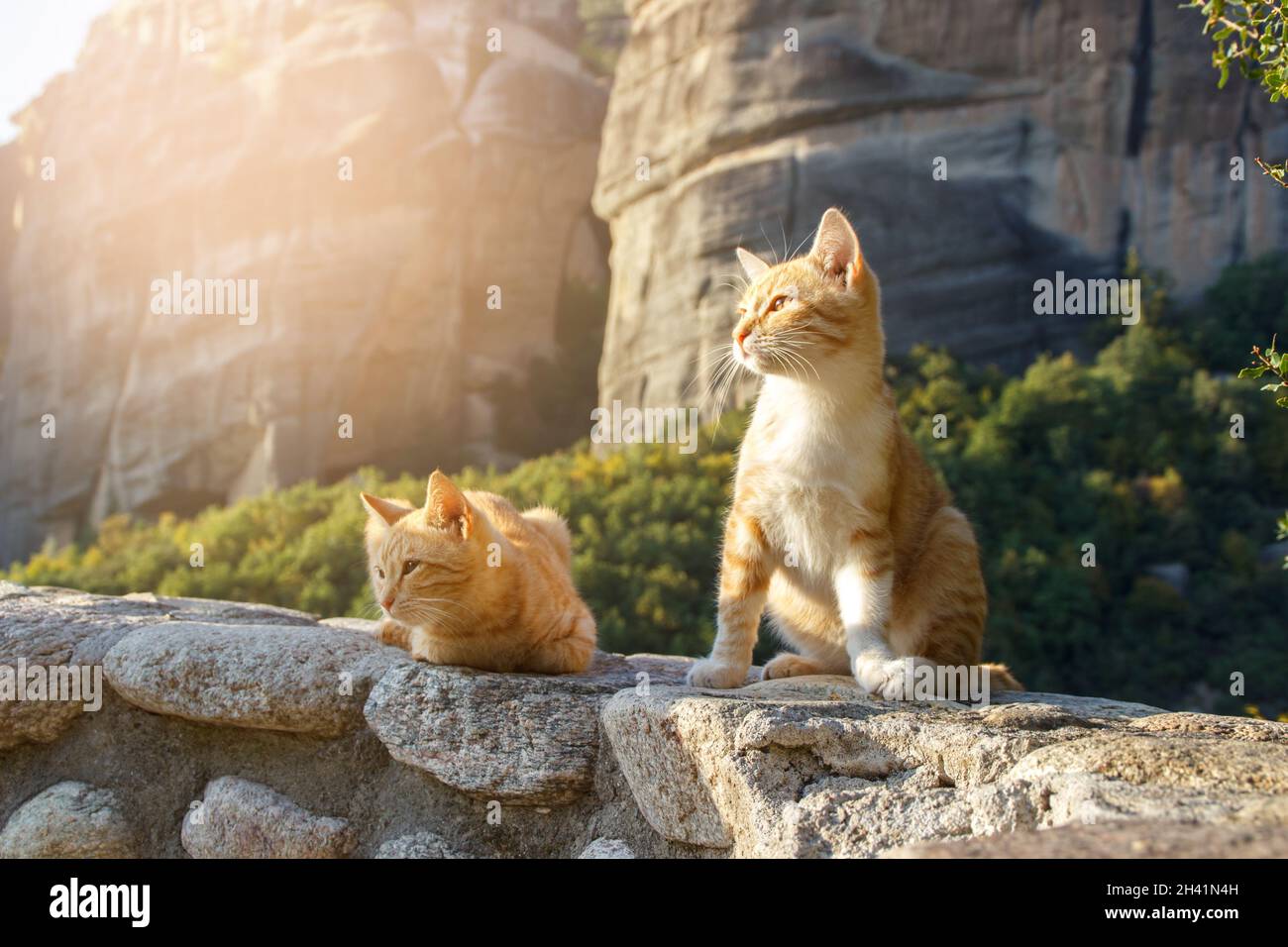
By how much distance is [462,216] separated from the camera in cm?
2669

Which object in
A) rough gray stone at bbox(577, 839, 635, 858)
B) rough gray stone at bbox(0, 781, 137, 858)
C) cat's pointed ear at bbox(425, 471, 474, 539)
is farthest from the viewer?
cat's pointed ear at bbox(425, 471, 474, 539)

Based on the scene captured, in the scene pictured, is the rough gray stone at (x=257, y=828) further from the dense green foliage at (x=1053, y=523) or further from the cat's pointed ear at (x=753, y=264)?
the dense green foliage at (x=1053, y=523)

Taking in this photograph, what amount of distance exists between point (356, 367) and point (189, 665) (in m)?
22.6

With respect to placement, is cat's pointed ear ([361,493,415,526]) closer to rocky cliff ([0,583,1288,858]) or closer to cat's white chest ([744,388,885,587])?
rocky cliff ([0,583,1288,858])

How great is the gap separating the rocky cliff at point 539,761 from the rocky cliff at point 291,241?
70.3 feet

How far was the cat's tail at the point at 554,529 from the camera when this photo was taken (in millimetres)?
5289

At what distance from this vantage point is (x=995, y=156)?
20031 millimetres

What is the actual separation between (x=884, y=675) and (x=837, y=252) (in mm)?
1568

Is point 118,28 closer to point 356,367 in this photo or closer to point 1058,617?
point 356,367

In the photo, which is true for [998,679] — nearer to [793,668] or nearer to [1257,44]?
[793,668]

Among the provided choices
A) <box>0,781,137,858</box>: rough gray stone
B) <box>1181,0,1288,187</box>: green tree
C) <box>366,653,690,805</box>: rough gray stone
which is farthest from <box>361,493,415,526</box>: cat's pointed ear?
<box>1181,0,1288,187</box>: green tree

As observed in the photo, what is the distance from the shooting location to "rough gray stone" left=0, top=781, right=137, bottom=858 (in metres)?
3.91

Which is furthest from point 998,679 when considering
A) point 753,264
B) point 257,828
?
point 257,828

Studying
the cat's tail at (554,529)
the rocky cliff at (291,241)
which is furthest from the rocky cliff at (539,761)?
the rocky cliff at (291,241)
